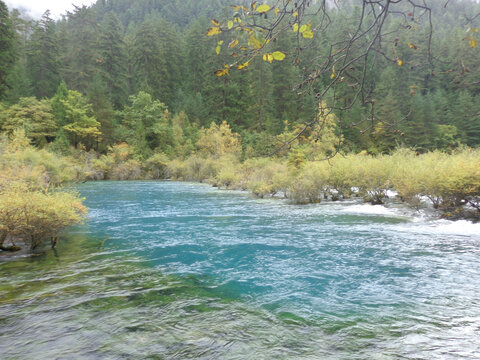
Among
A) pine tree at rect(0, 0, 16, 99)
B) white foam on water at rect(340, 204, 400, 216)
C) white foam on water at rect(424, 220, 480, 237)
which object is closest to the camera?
white foam on water at rect(424, 220, 480, 237)

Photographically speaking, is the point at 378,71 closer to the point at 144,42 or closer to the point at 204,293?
the point at 144,42

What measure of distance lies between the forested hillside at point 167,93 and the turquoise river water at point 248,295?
30.3 meters

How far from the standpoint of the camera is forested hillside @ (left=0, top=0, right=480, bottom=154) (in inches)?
1666

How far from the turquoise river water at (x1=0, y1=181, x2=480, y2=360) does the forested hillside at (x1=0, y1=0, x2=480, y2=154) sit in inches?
1194

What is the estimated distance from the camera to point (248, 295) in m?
5.92

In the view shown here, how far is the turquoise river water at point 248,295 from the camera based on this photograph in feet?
13.9

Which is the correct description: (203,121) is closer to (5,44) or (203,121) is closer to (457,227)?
(5,44)

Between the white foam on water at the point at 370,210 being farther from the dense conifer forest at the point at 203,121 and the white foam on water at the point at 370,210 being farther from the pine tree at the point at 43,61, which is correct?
the pine tree at the point at 43,61

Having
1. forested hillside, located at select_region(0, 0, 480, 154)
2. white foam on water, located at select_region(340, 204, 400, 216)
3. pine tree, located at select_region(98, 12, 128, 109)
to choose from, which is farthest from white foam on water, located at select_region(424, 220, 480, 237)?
pine tree, located at select_region(98, 12, 128, 109)

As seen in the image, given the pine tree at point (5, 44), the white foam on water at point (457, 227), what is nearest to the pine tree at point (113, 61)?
the pine tree at point (5, 44)

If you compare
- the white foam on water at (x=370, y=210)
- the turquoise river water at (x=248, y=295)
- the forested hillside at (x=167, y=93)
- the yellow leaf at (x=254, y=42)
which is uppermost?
the forested hillside at (x=167, y=93)

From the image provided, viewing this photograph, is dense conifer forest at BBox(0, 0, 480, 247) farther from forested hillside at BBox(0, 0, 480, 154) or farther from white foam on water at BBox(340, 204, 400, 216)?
white foam on water at BBox(340, 204, 400, 216)

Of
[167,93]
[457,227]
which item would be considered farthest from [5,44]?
[457,227]

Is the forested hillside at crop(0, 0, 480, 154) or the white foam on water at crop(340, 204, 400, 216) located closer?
the white foam on water at crop(340, 204, 400, 216)
